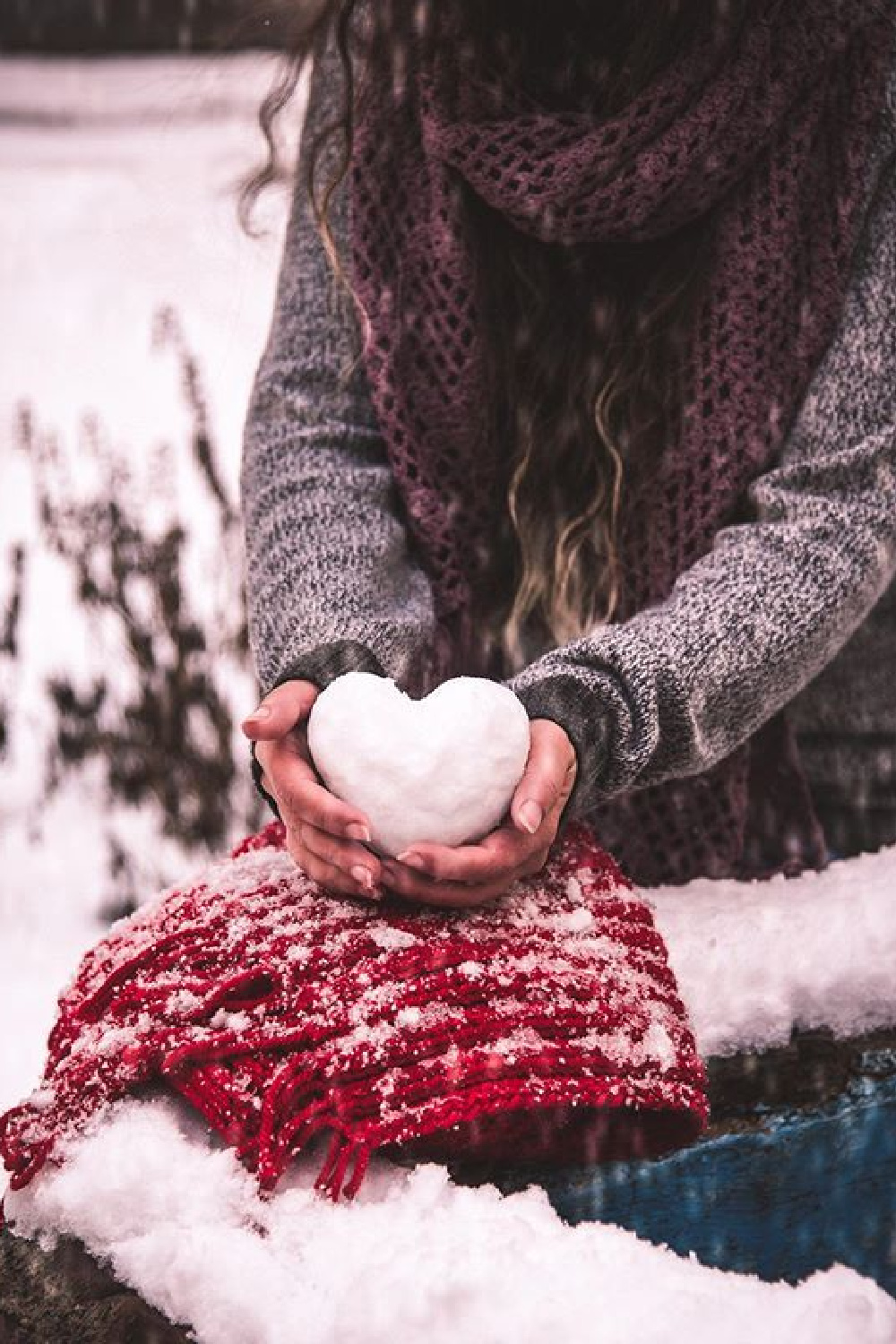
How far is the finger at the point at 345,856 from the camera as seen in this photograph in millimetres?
1022

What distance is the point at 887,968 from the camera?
3.97ft

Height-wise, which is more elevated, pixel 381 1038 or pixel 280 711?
pixel 280 711

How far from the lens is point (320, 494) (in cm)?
142

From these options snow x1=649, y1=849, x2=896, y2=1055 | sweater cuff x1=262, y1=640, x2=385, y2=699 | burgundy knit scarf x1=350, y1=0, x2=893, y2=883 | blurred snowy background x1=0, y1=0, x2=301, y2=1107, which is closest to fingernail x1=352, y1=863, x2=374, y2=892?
sweater cuff x1=262, y1=640, x2=385, y2=699

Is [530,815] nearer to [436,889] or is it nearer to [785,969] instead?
[436,889]

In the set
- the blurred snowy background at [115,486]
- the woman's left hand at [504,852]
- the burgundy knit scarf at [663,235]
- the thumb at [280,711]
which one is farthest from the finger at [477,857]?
Result: the blurred snowy background at [115,486]

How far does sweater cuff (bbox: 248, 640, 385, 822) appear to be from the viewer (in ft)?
3.99

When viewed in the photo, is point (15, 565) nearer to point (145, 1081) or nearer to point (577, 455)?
point (577, 455)

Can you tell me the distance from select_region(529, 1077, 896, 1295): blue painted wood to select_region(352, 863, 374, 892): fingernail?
0.28 m

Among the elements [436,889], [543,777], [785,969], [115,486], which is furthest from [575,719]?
[115,486]

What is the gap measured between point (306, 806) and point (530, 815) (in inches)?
7.9

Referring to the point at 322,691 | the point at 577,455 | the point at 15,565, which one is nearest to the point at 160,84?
the point at 15,565

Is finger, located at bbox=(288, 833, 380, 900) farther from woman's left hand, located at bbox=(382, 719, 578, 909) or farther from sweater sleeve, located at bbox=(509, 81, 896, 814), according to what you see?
sweater sleeve, located at bbox=(509, 81, 896, 814)

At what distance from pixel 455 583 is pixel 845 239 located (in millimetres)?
585
